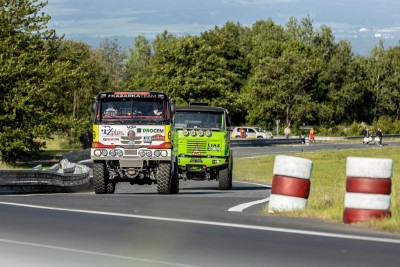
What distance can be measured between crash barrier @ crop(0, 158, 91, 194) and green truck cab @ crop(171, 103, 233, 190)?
370 centimetres

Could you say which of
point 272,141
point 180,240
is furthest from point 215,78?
point 180,240

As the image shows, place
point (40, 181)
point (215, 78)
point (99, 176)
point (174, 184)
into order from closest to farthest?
point (99, 176)
point (174, 184)
point (40, 181)
point (215, 78)

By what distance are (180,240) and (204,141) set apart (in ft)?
61.9

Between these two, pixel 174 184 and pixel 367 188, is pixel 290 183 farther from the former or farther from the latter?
pixel 174 184

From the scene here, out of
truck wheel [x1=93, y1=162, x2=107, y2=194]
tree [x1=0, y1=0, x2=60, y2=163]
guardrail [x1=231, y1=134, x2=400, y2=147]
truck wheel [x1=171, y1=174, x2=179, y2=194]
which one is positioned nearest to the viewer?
truck wheel [x1=93, y1=162, x2=107, y2=194]

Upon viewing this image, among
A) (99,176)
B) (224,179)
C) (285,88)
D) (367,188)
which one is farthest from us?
(285,88)

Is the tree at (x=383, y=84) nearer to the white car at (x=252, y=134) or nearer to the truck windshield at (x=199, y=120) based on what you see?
the white car at (x=252, y=134)

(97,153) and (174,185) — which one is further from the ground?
(97,153)

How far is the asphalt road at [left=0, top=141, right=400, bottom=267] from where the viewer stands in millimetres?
9195

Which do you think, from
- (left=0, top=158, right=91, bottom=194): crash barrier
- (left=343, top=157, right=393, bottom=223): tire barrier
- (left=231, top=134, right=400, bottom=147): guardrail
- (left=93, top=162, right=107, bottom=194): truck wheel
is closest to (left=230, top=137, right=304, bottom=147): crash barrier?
(left=231, top=134, right=400, bottom=147): guardrail

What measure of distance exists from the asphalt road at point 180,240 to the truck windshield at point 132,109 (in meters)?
8.60

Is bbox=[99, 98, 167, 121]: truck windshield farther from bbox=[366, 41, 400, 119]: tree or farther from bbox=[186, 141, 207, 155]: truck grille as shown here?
bbox=[366, 41, 400, 119]: tree

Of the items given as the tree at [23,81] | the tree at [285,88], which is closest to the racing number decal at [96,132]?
the tree at [23,81]

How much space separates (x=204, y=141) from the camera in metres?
29.5
